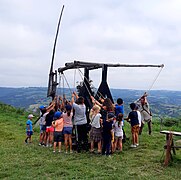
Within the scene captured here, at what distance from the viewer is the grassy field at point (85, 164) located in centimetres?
682

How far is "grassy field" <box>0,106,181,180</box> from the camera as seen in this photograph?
6.82 metres

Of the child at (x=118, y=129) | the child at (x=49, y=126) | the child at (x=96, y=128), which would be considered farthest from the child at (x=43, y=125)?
the child at (x=118, y=129)

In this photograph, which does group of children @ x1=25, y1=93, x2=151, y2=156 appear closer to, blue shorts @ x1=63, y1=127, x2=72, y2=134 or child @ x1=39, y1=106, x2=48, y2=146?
blue shorts @ x1=63, y1=127, x2=72, y2=134

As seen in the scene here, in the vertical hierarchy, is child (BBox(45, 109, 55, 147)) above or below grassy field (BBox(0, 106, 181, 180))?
above

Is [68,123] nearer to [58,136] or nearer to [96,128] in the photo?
[58,136]

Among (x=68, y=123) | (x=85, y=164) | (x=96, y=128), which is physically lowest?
(x=85, y=164)

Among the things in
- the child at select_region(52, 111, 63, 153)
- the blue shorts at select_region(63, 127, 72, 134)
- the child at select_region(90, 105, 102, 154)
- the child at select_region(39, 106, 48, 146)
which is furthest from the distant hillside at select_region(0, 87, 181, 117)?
the child at select_region(90, 105, 102, 154)

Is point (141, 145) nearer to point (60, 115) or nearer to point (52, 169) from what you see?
point (60, 115)

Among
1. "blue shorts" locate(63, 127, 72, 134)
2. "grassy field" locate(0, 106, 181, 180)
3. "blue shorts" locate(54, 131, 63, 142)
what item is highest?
"blue shorts" locate(63, 127, 72, 134)

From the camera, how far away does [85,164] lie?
25.4 ft

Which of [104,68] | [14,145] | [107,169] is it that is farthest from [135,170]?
[14,145]

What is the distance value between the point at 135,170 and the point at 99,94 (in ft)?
12.3

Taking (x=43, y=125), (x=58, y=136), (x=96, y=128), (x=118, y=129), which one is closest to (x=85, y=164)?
(x=96, y=128)

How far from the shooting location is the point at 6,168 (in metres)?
7.38
